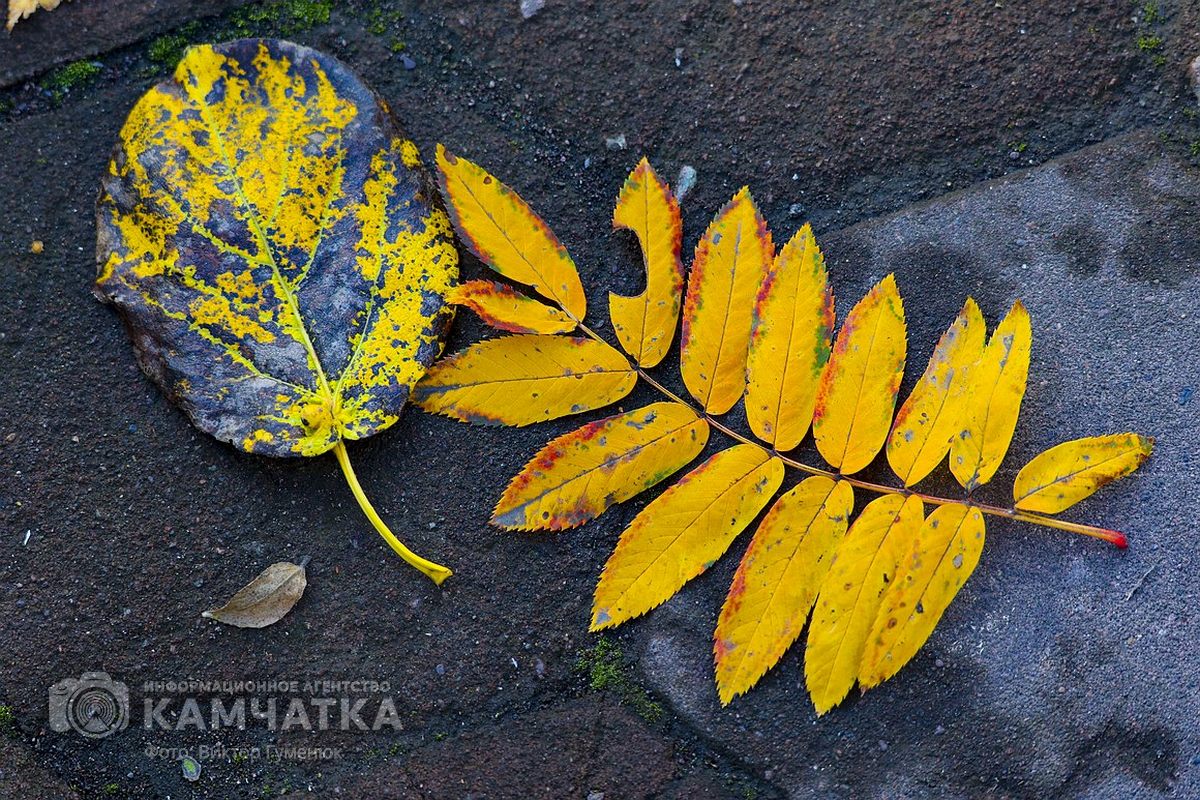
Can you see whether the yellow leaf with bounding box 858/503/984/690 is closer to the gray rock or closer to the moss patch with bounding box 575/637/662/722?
the gray rock

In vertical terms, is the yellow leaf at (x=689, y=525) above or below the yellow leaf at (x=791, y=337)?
below

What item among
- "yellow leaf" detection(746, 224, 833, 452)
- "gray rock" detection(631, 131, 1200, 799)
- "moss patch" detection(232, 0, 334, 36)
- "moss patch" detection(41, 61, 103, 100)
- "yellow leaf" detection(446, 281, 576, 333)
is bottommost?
"gray rock" detection(631, 131, 1200, 799)

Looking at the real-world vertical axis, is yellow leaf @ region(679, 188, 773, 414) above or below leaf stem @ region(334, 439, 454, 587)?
above

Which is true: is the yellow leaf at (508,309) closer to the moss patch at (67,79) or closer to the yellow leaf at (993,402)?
the yellow leaf at (993,402)

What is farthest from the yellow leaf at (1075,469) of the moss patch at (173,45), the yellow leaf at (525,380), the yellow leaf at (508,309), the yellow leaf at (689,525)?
the moss patch at (173,45)

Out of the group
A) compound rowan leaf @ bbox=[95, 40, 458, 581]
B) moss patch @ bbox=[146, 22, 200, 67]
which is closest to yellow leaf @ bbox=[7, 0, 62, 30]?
moss patch @ bbox=[146, 22, 200, 67]

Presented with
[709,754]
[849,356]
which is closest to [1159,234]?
[849,356]

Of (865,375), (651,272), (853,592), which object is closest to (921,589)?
(853,592)
